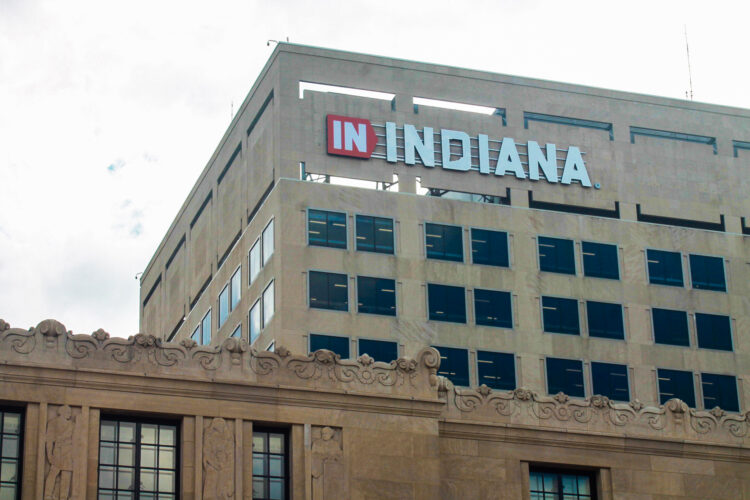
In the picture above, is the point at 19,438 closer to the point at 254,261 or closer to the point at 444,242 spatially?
the point at 254,261

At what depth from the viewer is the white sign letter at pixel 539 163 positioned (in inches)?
3895

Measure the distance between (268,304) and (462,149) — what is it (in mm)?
14047

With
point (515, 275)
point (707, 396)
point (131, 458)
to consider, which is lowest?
point (131, 458)

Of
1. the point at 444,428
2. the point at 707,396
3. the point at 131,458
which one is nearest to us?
the point at 131,458

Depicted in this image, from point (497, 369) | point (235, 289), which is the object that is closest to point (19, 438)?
point (497, 369)

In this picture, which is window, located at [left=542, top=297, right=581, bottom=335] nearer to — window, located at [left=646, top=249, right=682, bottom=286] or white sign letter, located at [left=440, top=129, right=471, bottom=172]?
window, located at [left=646, top=249, right=682, bottom=286]

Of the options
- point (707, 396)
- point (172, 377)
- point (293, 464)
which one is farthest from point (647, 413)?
point (707, 396)

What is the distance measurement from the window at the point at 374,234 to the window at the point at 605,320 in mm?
11830

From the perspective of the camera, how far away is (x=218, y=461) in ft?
167

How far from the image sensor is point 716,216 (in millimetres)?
102312

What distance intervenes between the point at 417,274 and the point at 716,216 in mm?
19571

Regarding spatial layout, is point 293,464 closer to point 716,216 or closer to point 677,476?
point 677,476

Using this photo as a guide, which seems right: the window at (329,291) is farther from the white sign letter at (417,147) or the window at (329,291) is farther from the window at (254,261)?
the white sign letter at (417,147)

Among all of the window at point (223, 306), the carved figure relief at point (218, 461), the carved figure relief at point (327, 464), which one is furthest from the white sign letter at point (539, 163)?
the carved figure relief at point (218, 461)
